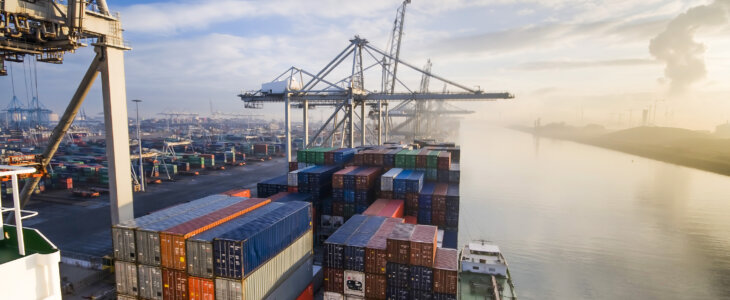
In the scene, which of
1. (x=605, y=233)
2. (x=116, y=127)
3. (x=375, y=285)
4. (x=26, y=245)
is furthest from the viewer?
(x=605, y=233)

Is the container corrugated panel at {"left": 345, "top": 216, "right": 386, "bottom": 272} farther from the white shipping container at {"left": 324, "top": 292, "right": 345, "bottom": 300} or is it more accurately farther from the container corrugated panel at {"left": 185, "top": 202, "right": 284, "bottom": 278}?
the container corrugated panel at {"left": 185, "top": 202, "right": 284, "bottom": 278}

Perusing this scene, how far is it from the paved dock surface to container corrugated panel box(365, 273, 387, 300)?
23.3 meters

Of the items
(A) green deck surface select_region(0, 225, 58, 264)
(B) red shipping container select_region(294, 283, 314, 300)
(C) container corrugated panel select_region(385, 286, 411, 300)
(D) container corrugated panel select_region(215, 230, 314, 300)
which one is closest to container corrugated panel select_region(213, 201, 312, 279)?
(D) container corrugated panel select_region(215, 230, 314, 300)

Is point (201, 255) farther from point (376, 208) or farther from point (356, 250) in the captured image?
point (376, 208)

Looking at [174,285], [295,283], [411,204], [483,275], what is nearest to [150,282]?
[174,285]

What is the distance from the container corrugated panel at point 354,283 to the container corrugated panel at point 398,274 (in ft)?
4.29

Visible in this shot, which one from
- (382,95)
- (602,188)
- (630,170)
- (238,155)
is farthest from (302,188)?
(630,170)

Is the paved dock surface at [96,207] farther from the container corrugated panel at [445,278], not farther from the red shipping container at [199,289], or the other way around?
the container corrugated panel at [445,278]

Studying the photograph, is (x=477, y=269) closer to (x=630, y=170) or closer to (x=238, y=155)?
(x=238, y=155)

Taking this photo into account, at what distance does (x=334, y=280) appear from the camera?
53.7ft

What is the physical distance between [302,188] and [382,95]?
2294 cm

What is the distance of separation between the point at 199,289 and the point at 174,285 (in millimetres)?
1118

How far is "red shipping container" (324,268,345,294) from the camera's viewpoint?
16.3 m

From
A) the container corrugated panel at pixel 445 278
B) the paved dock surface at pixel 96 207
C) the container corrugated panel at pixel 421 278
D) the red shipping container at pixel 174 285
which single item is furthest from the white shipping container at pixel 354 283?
the paved dock surface at pixel 96 207
